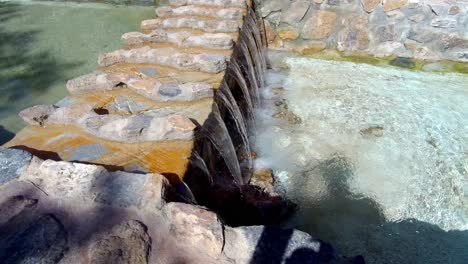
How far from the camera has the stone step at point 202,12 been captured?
150 inches

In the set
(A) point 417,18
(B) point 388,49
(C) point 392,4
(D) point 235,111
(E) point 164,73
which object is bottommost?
(B) point 388,49

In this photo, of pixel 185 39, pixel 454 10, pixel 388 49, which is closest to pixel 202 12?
pixel 185 39

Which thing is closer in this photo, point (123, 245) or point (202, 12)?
point (123, 245)

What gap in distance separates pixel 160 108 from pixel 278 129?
144 cm

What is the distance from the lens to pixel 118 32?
5016 millimetres

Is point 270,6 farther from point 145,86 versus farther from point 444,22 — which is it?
A: point 145,86

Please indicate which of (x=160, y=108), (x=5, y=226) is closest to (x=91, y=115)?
(x=160, y=108)

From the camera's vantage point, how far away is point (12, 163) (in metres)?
1.83

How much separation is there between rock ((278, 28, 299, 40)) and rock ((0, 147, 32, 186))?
359 cm

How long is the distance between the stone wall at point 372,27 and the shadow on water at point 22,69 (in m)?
2.66

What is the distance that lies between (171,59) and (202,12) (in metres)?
1.13

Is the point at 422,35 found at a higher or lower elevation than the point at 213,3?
lower

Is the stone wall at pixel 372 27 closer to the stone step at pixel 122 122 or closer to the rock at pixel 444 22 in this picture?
the rock at pixel 444 22

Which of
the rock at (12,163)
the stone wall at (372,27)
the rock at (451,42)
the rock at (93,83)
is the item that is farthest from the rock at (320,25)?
the rock at (12,163)
